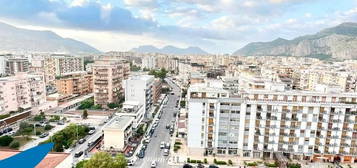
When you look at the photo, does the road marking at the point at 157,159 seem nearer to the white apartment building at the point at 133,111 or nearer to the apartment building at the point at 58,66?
the white apartment building at the point at 133,111

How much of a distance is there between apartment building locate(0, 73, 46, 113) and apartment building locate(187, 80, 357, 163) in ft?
148

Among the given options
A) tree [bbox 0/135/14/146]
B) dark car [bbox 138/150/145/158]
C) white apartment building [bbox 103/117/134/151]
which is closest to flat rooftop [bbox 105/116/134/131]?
white apartment building [bbox 103/117/134/151]

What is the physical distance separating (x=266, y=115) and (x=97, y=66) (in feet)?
158

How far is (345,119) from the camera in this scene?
121 ft

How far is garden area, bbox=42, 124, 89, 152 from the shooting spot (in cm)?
3775

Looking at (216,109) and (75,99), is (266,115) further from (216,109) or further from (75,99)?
(75,99)

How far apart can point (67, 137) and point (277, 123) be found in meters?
37.1

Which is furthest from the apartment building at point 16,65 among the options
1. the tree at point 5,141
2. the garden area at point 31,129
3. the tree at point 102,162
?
the tree at point 102,162

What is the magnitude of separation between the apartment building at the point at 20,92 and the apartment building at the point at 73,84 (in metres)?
11.9

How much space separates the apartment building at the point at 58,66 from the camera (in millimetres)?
99000

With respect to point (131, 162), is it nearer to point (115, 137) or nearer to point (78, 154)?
point (115, 137)

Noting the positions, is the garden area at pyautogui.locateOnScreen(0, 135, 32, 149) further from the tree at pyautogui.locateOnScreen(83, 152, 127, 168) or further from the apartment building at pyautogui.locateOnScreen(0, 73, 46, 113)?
the tree at pyautogui.locateOnScreen(83, 152, 127, 168)

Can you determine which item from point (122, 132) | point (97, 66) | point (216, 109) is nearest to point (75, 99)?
point (97, 66)

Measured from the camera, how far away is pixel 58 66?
105 meters
